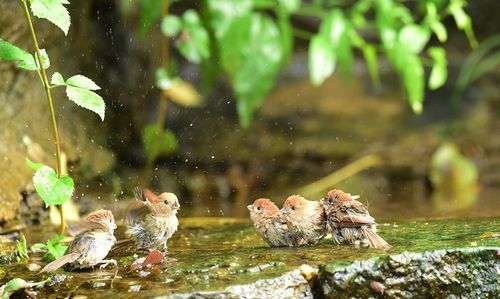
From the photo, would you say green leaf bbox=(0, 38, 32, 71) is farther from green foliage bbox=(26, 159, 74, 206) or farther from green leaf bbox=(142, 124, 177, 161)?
green leaf bbox=(142, 124, 177, 161)

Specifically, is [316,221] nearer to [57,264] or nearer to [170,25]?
[57,264]

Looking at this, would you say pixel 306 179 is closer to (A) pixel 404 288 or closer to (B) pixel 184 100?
(B) pixel 184 100

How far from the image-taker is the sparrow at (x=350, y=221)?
3.45 m

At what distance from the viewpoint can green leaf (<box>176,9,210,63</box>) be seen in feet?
21.4

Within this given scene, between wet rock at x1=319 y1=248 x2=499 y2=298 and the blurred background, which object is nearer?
wet rock at x1=319 y1=248 x2=499 y2=298

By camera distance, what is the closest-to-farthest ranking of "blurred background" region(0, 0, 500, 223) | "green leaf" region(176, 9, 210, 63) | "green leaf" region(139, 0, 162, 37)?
1. "blurred background" region(0, 0, 500, 223)
2. "green leaf" region(139, 0, 162, 37)
3. "green leaf" region(176, 9, 210, 63)

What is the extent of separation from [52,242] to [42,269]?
0.56m


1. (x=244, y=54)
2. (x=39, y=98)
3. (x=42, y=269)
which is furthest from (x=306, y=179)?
(x=42, y=269)

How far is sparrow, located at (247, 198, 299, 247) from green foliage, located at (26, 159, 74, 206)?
923 millimetres

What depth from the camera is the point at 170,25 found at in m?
6.46

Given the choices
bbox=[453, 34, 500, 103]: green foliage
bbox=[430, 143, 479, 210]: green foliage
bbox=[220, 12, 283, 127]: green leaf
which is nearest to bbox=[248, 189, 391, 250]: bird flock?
bbox=[220, 12, 283, 127]: green leaf

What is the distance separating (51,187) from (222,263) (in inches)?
34.4

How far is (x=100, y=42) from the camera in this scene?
6.89 metres

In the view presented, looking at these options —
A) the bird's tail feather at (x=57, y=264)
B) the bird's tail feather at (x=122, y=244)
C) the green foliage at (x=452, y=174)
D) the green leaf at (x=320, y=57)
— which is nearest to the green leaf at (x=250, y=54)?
the green leaf at (x=320, y=57)
